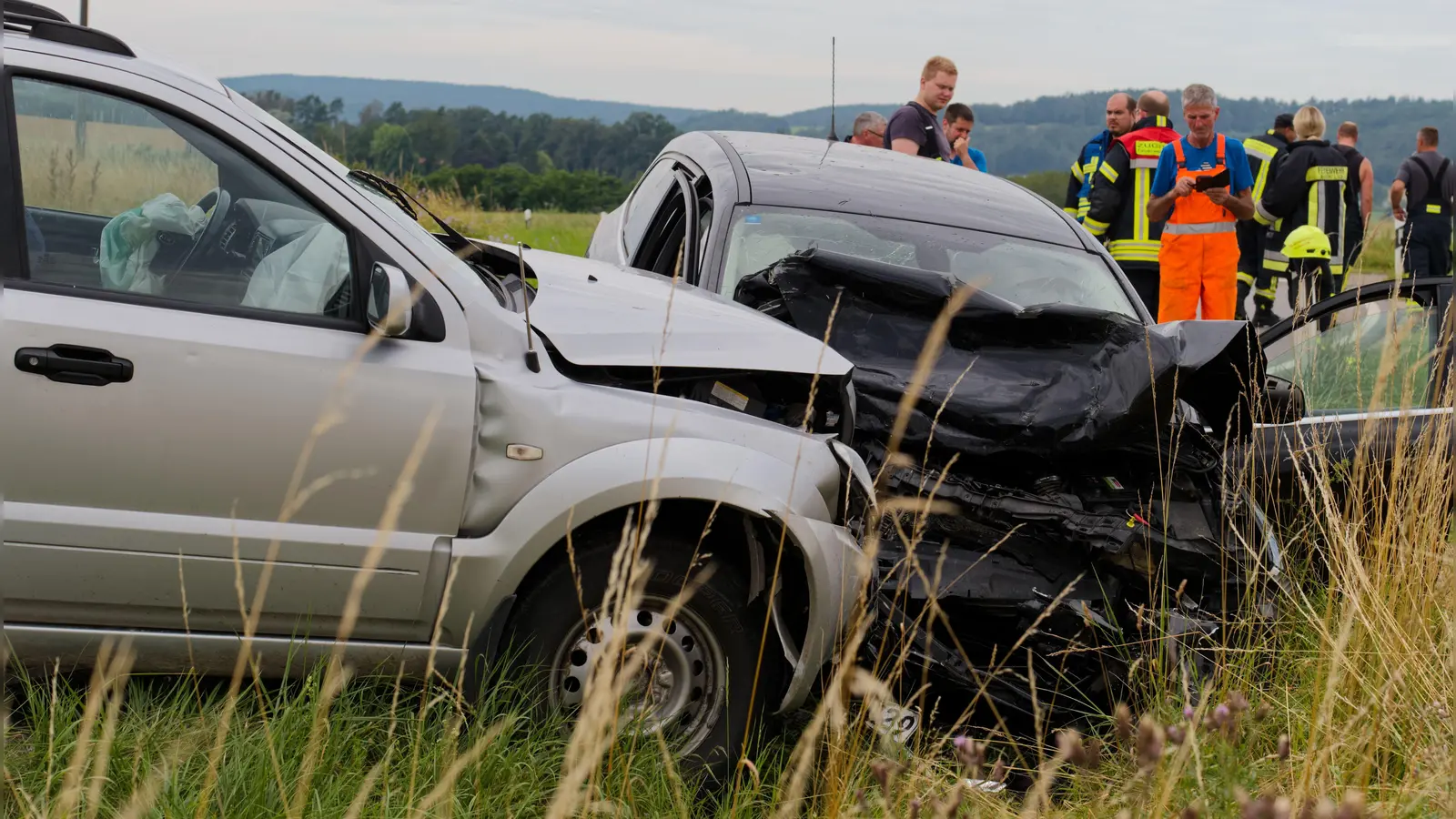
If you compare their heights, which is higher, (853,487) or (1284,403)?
(1284,403)

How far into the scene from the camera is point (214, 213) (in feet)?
11.2

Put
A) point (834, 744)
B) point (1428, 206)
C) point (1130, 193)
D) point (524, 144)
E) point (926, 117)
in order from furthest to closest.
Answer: point (524, 144), point (1428, 206), point (1130, 193), point (926, 117), point (834, 744)

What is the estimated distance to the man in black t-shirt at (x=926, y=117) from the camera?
8414 mm

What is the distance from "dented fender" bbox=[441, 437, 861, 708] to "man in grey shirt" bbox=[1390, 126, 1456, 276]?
34.2 ft

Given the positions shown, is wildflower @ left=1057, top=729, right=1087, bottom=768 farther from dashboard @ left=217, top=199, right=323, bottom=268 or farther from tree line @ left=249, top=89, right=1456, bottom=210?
tree line @ left=249, top=89, right=1456, bottom=210

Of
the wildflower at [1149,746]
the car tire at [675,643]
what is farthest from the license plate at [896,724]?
the wildflower at [1149,746]

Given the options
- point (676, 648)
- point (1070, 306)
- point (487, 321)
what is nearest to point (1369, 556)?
point (1070, 306)

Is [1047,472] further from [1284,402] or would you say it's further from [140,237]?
[140,237]

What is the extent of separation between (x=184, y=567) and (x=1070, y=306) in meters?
2.69

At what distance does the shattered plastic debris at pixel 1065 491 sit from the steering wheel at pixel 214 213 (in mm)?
1819

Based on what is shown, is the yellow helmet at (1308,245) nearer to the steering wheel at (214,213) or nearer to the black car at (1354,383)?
the black car at (1354,383)

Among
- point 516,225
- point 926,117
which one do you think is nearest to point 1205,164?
point 926,117

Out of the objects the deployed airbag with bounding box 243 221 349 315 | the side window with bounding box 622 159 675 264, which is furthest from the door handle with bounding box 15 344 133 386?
the side window with bounding box 622 159 675 264

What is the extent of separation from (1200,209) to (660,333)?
257 inches
